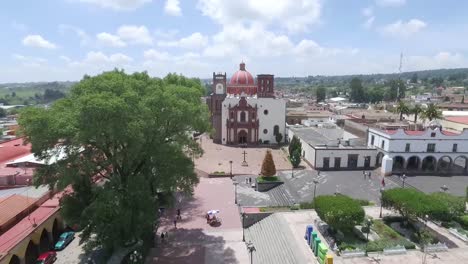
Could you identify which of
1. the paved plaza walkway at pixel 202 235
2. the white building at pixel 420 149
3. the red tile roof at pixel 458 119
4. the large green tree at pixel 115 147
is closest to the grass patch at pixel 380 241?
the paved plaza walkway at pixel 202 235

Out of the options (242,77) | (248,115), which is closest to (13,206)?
(248,115)

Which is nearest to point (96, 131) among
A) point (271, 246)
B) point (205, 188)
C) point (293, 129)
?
point (271, 246)

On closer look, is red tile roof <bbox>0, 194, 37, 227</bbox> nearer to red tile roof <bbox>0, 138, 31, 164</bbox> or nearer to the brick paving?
red tile roof <bbox>0, 138, 31, 164</bbox>

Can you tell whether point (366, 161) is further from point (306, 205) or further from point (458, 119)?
point (458, 119)

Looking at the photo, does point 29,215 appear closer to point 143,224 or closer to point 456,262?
point 143,224

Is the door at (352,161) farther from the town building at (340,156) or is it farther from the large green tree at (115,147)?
the large green tree at (115,147)
